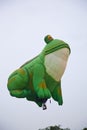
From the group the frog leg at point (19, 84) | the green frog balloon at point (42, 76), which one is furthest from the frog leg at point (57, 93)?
the frog leg at point (19, 84)

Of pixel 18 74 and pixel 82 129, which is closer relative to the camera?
pixel 18 74

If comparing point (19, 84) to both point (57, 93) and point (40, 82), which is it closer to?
point (40, 82)

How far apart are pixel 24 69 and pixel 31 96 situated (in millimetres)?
239

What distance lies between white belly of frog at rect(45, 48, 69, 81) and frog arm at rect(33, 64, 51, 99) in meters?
0.06

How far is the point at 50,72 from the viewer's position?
11.8 ft

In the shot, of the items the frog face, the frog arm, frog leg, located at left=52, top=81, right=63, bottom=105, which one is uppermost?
the frog face

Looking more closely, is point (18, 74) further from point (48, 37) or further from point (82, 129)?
point (82, 129)

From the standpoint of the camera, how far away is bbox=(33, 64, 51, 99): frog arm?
347cm

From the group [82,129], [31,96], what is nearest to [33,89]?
[31,96]

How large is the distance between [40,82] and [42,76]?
7 centimetres

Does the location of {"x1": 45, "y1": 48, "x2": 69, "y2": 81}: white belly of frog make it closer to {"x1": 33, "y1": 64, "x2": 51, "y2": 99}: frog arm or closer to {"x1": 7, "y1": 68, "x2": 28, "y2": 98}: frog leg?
A: {"x1": 33, "y1": 64, "x2": 51, "y2": 99}: frog arm

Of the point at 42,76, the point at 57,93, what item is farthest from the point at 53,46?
the point at 57,93

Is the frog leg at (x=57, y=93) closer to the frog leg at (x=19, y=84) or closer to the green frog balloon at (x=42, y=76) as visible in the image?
the green frog balloon at (x=42, y=76)

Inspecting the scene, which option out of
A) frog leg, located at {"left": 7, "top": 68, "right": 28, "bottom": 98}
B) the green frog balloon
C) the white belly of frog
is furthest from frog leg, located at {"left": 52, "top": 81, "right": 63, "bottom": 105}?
frog leg, located at {"left": 7, "top": 68, "right": 28, "bottom": 98}
